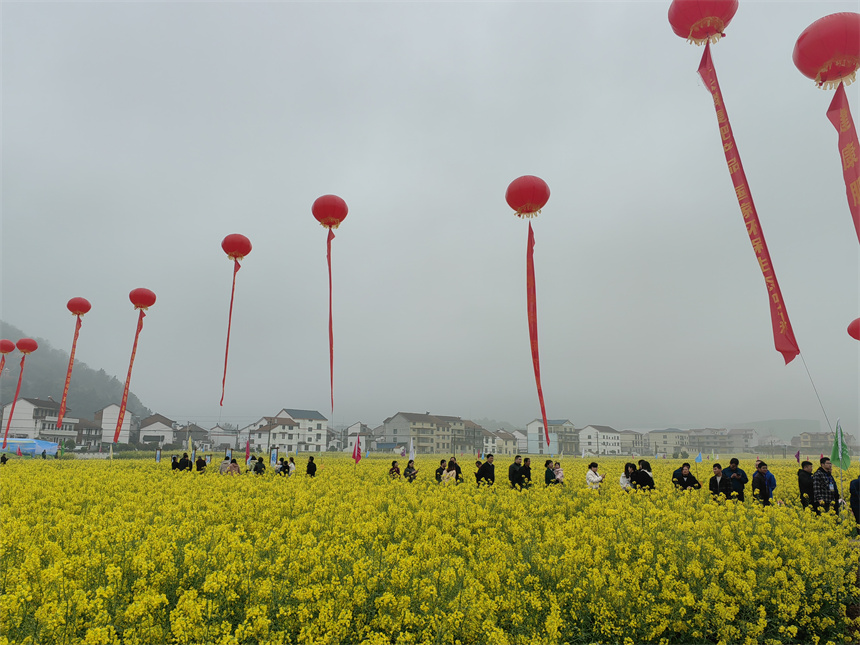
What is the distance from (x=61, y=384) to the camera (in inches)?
4257

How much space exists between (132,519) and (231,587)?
4.91 m

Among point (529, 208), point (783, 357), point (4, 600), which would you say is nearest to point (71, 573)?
point (4, 600)

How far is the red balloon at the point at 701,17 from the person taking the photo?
7.65m

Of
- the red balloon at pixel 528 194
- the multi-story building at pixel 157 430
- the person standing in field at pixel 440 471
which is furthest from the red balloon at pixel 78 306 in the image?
the multi-story building at pixel 157 430

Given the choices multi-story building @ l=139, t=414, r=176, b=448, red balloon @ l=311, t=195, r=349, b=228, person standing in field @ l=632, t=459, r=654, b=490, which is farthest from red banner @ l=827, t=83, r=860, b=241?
multi-story building @ l=139, t=414, r=176, b=448

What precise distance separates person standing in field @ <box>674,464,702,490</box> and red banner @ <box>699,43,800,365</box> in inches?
316

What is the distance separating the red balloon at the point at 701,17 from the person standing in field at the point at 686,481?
10.5 meters

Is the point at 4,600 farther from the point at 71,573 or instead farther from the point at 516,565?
the point at 516,565

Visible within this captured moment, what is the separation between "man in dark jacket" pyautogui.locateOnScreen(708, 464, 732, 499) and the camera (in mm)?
11665

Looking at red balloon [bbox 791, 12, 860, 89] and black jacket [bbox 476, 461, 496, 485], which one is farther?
black jacket [bbox 476, 461, 496, 485]

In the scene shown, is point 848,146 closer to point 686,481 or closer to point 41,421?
point 686,481

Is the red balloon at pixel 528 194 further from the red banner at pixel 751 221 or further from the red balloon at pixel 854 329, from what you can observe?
the red balloon at pixel 854 329

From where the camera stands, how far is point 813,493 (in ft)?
33.5

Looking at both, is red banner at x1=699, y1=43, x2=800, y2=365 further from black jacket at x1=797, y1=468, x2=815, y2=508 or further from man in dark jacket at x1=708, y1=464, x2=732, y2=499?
man in dark jacket at x1=708, y1=464, x2=732, y2=499
